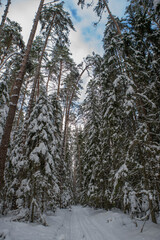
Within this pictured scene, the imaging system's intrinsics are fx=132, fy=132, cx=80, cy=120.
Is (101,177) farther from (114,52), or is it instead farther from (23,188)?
(114,52)

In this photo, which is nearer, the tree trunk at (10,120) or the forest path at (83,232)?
the tree trunk at (10,120)

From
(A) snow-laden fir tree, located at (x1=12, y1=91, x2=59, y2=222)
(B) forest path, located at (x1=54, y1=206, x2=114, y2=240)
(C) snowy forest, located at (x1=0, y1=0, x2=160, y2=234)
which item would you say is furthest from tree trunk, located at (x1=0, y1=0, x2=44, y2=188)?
(B) forest path, located at (x1=54, y1=206, x2=114, y2=240)

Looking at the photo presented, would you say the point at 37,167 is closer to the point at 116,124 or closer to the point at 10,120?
the point at 10,120

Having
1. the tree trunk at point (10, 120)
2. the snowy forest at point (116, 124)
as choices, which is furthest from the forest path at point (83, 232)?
the tree trunk at point (10, 120)

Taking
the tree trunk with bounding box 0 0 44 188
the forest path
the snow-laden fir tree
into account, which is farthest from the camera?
the snow-laden fir tree

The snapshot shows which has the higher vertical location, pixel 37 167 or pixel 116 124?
pixel 116 124

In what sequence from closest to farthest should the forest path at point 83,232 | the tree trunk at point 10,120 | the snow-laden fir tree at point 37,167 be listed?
the tree trunk at point 10,120, the forest path at point 83,232, the snow-laden fir tree at point 37,167

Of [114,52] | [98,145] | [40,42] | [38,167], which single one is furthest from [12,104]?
[40,42]

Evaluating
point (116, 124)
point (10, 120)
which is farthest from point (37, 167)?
point (116, 124)

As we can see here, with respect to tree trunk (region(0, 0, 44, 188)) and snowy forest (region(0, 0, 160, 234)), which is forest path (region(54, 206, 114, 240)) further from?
tree trunk (region(0, 0, 44, 188))

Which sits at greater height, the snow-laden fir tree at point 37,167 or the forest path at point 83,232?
the snow-laden fir tree at point 37,167

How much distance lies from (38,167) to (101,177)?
22.3ft

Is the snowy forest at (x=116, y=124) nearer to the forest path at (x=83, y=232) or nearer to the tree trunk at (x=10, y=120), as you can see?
the tree trunk at (x=10, y=120)

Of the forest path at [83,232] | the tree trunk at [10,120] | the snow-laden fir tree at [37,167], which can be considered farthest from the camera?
the snow-laden fir tree at [37,167]
